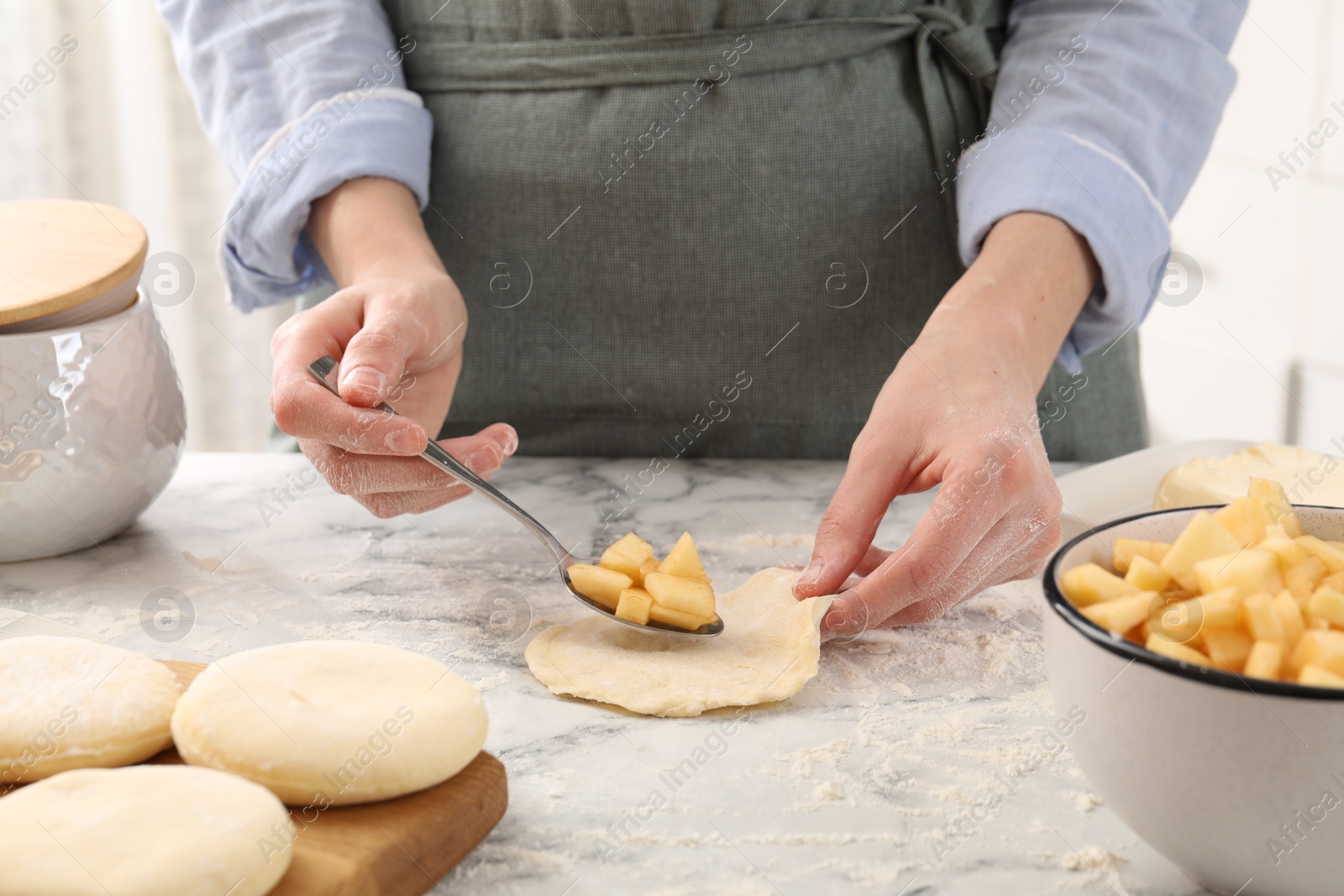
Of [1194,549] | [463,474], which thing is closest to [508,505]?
[463,474]

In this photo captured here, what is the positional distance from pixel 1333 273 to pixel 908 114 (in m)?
1.49

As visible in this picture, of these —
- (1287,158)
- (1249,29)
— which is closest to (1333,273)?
(1287,158)

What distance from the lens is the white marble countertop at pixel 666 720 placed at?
616mm

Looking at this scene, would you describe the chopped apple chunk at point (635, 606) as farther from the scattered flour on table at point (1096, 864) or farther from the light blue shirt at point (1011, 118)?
the light blue shirt at point (1011, 118)

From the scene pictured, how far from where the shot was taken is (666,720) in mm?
758

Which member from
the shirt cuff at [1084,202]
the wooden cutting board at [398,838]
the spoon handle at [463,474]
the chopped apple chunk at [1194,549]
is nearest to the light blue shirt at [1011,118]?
the shirt cuff at [1084,202]

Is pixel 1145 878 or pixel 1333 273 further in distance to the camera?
pixel 1333 273

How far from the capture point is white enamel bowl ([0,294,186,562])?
36.6 inches

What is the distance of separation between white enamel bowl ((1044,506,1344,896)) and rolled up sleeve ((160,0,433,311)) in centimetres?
88

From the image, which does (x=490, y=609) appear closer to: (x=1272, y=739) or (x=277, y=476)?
A: (x=277, y=476)

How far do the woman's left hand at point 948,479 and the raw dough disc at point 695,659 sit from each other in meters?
0.04

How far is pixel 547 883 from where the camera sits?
60 centimetres

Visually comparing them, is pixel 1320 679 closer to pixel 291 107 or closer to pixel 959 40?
pixel 959 40

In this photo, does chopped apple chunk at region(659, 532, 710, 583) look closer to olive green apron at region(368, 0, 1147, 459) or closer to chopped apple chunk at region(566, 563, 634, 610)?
chopped apple chunk at region(566, 563, 634, 610)
